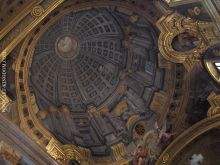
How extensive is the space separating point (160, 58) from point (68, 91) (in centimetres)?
376

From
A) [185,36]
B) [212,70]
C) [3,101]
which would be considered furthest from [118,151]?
[185,36]

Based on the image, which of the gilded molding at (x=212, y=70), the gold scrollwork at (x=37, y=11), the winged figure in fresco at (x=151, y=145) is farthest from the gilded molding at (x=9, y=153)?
the gilded molding at (x=212, y=70)

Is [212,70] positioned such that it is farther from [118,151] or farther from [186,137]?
[118,151]

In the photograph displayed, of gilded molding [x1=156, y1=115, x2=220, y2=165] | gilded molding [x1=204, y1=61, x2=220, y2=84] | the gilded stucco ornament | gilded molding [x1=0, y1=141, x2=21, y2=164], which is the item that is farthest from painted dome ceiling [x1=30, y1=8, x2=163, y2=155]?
gilded molding [x1=0, y1=141, x2=21, y2=164]

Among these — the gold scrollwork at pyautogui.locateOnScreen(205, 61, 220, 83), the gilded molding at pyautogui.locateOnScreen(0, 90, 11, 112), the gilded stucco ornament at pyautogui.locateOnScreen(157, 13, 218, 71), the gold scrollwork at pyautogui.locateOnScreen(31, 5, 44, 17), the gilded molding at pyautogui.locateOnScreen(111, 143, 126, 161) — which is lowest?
the gilded molding at pyautogui.locateOnScreen(0, 90, 11, 112)

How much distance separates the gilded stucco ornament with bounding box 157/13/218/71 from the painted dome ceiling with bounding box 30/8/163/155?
937 mm

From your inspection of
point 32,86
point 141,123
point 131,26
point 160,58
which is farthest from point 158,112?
point 32,86

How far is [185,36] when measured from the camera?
17.2 metres

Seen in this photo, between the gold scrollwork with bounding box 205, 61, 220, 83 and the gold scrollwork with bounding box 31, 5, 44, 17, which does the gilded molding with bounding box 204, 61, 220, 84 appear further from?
the gold scrollwork with bounding box 31, 5, 44, 17

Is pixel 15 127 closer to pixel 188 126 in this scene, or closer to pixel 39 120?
pixel 39 120

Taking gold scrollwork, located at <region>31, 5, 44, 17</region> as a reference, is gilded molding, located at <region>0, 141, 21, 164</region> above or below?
below

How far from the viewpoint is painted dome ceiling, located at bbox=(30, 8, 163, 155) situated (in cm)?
1862

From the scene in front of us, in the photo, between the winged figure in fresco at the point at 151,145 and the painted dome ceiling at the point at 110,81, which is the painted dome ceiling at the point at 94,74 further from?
the winged figure in fresco at the point at 151,145

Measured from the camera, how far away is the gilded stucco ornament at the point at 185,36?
16.6m
